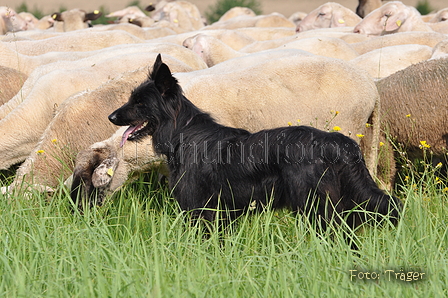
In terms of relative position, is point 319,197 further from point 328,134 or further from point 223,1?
point 223,1

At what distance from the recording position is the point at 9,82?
18.9 feet

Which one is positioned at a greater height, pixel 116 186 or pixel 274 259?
pixel 274 259

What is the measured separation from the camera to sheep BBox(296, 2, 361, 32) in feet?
42.1

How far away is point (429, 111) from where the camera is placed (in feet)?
14.9

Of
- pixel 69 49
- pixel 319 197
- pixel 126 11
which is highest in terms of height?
pixel 319 197

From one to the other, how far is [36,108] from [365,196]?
3317 millimetres

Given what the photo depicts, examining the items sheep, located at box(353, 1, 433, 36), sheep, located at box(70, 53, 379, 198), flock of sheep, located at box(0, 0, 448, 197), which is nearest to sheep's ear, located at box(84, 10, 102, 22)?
sheep, located at box(353, 1, 433, 36)

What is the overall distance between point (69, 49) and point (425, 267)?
6671 millimetres

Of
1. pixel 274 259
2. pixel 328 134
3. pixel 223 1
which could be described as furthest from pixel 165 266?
pixel 223 1

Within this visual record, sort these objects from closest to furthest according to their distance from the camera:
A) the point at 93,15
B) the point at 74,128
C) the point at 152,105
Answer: the point at 152,105 < the point at 74,128 < the point at 93,15

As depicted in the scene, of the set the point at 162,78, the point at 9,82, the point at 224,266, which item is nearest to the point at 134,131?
the point at 162,78

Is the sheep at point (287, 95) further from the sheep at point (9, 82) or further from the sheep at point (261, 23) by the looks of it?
the sheep at point (261, 23)

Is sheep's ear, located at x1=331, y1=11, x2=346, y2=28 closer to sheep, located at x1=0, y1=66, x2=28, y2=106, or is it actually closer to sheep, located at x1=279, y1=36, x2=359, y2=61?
sheep, located at x1=279, y1=36, x2=359, y2=61

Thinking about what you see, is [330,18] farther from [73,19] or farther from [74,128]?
[74,128]
